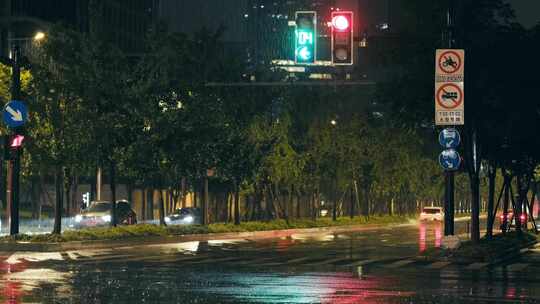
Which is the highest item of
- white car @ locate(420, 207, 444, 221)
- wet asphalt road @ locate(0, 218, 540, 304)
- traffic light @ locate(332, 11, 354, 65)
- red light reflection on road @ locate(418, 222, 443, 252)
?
traffic light @ locate(332, 11, 354, 65)

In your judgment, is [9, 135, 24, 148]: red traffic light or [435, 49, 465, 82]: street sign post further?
[9, 135, 24, 148]: red traffic light

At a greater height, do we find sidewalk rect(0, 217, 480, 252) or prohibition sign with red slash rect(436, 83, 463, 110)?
prohibition sign with red slash rect(436, 83, 463, 110)

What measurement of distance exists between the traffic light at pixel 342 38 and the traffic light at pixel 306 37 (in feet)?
1.58

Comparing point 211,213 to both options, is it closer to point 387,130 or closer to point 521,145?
point 387,130

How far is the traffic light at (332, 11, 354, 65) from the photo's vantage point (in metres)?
25.1

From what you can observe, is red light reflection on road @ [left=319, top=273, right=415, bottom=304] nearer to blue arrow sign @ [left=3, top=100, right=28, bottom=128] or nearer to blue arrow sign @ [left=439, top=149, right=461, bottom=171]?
blue arrow sign @ [left=439, top=149, right=461, bottom=171]

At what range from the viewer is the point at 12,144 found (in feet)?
127

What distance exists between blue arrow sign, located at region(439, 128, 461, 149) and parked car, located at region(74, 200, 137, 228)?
26367 mm

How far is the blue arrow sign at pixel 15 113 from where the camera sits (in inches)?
1522

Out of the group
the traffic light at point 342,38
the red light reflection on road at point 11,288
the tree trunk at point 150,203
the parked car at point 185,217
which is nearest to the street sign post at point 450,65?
the traffic light at point 342,38

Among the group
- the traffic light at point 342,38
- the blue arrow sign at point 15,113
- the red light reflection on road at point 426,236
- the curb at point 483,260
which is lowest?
the red light reflection on road at point 426,236

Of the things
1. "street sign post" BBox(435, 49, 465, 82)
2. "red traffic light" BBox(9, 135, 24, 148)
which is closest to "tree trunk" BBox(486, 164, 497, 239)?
"street sign post" BBox(435, 49, 465, 82)

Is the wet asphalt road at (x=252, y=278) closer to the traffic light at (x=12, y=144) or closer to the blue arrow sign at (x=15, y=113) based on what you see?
the traffic light at (x=12, y=144)

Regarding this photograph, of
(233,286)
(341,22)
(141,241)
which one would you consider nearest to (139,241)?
(141,241)
